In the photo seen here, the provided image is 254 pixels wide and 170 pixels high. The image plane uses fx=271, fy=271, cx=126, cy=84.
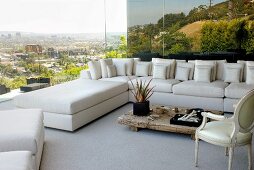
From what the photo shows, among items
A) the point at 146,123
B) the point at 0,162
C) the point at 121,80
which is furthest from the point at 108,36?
the point at 0,162

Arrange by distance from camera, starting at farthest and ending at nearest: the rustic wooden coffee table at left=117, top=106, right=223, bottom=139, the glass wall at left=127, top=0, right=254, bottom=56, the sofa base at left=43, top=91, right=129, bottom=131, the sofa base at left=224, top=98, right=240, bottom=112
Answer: the glass wall at left=127, top=0, right=254, bottom=56 < the sofa base at left=224, top=98, right=240, bottom=112 < the sofa base at left=43, top=91, right=129, bottom=131 < the rustic wooden coffee table at left=117, top=106, right=223, bottom=139

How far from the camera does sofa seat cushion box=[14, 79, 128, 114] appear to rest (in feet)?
13.2

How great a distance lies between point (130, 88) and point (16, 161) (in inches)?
148

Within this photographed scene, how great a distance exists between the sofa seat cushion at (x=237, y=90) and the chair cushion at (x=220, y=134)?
1886 millimetres

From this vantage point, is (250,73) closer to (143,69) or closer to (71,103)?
(143,69)

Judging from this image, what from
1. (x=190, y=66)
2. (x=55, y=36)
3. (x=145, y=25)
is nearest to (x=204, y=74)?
(x=190, y=66)

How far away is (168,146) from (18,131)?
73.3 inches

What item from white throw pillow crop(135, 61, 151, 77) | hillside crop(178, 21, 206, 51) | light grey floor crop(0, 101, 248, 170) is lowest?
light grey floor crop(0, 101, 248, 170)

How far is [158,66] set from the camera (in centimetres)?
576

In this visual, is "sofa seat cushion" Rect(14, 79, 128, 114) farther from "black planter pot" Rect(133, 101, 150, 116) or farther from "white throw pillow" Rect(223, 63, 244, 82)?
"white throw pillow" Rect(223, 63, 244, 82)

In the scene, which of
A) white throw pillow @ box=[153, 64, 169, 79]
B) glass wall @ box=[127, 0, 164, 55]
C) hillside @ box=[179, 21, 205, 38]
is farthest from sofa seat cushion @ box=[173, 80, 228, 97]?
glass wall @ box=[127, 0, 164, 55]

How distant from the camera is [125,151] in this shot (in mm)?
3408

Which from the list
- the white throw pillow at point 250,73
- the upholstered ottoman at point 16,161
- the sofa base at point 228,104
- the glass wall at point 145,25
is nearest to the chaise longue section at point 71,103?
the upholstered ottoman at point 16,161

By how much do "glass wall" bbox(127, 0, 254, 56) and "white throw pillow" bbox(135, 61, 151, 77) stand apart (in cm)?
194
